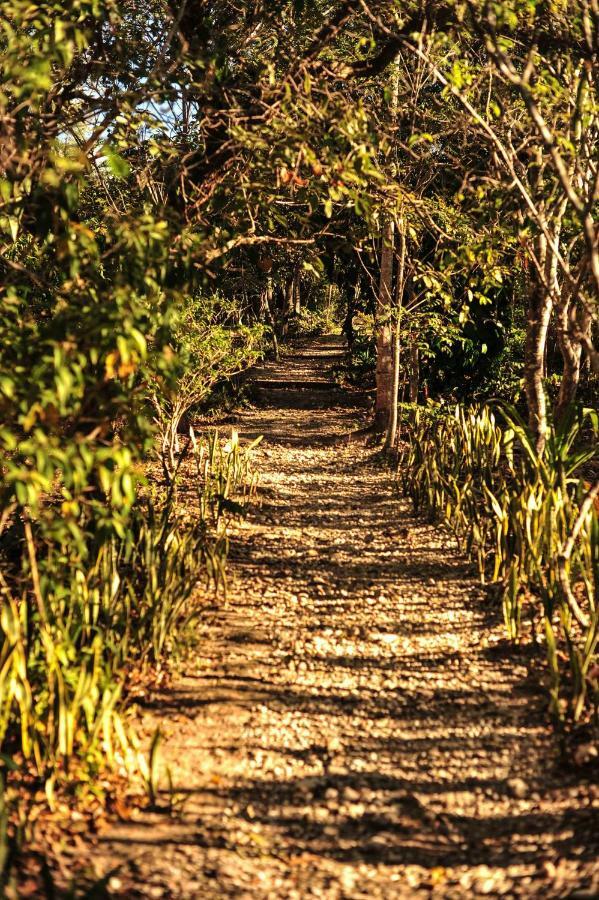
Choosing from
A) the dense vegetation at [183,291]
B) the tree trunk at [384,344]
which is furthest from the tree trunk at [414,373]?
the dense vegetation at [183,291]

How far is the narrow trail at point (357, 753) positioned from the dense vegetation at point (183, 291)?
0.29 meters

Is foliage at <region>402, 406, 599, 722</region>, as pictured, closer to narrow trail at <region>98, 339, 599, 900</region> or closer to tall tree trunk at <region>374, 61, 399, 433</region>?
narrow trail at <region>98, 339, 599, 900</region>

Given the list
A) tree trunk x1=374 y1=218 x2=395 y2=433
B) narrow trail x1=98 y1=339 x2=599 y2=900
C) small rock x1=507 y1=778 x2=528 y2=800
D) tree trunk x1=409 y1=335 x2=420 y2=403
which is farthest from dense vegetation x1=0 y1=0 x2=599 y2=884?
tree trunk x1=409 y1=335 x2=420 y2=403

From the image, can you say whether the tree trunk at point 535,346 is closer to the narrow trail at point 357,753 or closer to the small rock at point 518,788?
the narrow trail at point 357,753

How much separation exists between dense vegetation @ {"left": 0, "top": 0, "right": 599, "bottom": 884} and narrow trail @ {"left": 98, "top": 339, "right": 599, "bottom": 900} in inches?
11.5

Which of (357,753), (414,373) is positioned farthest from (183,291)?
(414,373)

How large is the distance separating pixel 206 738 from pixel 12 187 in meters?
2.55

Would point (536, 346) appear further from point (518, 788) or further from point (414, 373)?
point (414, 373)

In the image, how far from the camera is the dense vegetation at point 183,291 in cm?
293

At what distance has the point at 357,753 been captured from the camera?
11.2 feet

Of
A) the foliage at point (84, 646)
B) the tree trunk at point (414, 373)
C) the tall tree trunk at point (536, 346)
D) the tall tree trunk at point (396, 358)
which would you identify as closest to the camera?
the foliage at point (84, 646)

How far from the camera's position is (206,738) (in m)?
3.44

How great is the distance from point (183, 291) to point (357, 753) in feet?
7.40

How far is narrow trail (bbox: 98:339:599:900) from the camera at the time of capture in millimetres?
2648
